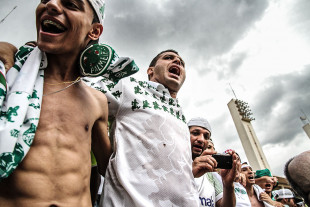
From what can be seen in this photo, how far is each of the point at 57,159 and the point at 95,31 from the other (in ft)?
3.28

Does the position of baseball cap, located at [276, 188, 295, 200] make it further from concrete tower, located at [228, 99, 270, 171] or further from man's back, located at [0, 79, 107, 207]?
concrete tower, located at [228, 99, 270, 171]

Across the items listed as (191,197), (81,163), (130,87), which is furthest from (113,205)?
(130,87)

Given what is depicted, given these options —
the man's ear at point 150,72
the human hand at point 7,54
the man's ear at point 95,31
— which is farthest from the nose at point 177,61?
the human hand at point 7,54

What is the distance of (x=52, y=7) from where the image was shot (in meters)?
1.19

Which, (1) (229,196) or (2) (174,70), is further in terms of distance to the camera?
(2) (174,70)

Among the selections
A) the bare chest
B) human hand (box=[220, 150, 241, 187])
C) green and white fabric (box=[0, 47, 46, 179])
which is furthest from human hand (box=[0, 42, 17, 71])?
the bare chest

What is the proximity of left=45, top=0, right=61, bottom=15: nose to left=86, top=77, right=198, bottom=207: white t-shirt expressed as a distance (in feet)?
2.20

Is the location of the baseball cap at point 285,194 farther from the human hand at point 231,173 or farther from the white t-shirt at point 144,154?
the white t-shirt at point 144,154

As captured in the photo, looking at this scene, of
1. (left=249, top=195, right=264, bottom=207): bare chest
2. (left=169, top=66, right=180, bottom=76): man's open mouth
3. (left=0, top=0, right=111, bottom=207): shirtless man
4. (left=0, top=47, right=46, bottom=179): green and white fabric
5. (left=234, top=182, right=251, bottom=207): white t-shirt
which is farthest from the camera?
(left=249, top=195, right=264, bottom=207): bare chest

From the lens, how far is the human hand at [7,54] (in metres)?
0.98

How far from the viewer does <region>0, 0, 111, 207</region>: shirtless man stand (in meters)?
0.90

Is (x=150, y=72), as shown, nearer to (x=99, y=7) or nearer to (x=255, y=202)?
(x=99, y=7)

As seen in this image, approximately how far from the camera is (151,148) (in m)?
1.45

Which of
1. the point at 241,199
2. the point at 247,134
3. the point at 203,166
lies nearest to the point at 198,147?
the point at 203,166
